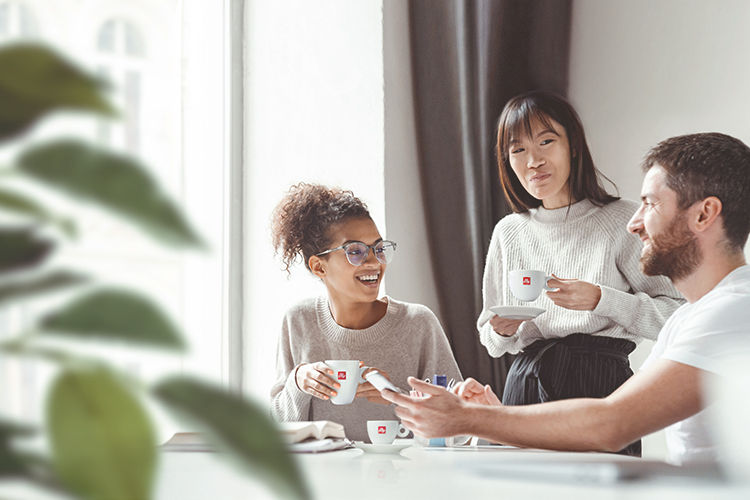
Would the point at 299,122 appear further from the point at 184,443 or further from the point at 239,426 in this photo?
the point at 239,426

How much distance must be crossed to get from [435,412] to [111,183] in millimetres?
1278

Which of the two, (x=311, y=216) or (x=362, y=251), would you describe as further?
(x=311, y=216)

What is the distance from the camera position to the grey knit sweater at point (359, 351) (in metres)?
2.14

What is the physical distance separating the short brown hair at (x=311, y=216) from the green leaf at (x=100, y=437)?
215cm

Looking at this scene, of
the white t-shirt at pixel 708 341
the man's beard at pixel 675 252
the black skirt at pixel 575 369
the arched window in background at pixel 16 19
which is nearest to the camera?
the white t-shirt at pixel 708 341

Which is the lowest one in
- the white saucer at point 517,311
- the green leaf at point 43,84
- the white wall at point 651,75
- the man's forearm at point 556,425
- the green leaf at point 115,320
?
the man's forearm at point 556,425

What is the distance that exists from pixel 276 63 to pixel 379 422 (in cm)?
210

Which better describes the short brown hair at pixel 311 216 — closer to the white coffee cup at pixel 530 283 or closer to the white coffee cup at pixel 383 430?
the white coffee cup at pixel 530 283

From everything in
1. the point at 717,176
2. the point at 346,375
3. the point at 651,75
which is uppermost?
the point at 651,75

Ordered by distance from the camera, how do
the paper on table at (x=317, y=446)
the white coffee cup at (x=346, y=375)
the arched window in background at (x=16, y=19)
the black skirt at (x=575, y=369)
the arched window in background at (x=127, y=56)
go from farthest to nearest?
1. the arched window in background at (x=127, y=56)
2. the arched window in background at (x=16, y=19)
3. the black skirt at (x=575, y=369)
4. the white coffee cup at (x=346, y=375)
5. the paper on table at (x=317, y=446)

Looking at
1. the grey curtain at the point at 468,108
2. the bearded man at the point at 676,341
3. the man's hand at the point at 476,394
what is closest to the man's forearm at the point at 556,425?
the bearded man at the point at 676,341

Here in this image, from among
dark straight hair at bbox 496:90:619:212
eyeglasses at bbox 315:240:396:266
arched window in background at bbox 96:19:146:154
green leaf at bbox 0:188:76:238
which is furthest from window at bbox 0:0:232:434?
green leaf at bbox 0:188:76:238

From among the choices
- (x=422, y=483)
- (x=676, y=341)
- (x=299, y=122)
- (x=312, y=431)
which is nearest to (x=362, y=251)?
(x=312, y=431)

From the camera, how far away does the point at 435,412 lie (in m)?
1.43
